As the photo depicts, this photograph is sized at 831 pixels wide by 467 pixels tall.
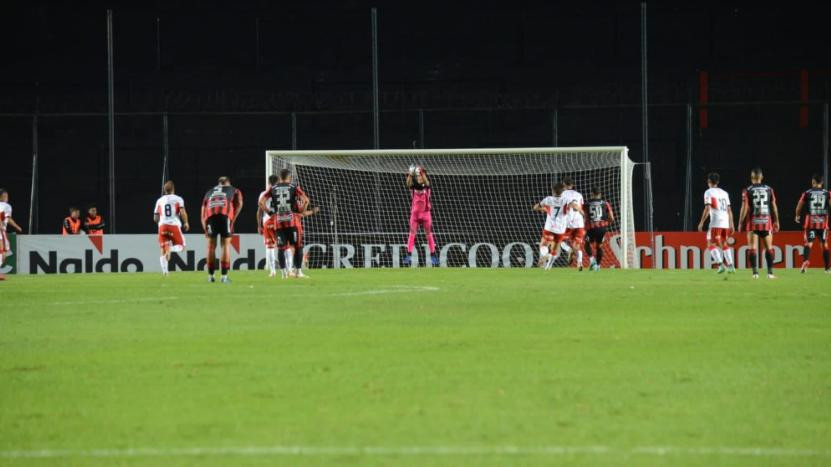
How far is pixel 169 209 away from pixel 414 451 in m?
18.7

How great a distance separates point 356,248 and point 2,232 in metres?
8.63

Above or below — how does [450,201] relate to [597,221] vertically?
above

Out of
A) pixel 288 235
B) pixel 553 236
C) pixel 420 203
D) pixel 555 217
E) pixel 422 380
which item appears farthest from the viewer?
pixel 420 203

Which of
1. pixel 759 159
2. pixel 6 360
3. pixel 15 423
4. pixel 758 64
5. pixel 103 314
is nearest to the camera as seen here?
pixel 15 423

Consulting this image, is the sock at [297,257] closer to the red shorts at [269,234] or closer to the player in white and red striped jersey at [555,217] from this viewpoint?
the red shorts at [269,234]

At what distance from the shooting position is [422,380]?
24.2 feet

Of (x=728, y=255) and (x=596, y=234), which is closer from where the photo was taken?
(x=728, y=255)

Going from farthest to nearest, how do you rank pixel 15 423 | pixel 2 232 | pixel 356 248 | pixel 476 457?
1. pixel 356 248
2. pixel 2 232
3. pixel 15 423
4. pixel 476 457

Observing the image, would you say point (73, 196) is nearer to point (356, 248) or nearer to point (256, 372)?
point (356, 248)

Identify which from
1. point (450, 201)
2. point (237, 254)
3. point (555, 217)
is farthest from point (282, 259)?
point (450, 201)

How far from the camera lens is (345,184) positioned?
3127 centimetres

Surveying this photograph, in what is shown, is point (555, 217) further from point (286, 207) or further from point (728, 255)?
point (286, 207)

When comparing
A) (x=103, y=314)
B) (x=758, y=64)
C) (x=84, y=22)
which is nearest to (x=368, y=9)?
(x=84, y=22)

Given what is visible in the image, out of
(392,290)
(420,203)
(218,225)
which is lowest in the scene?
(392,290)
